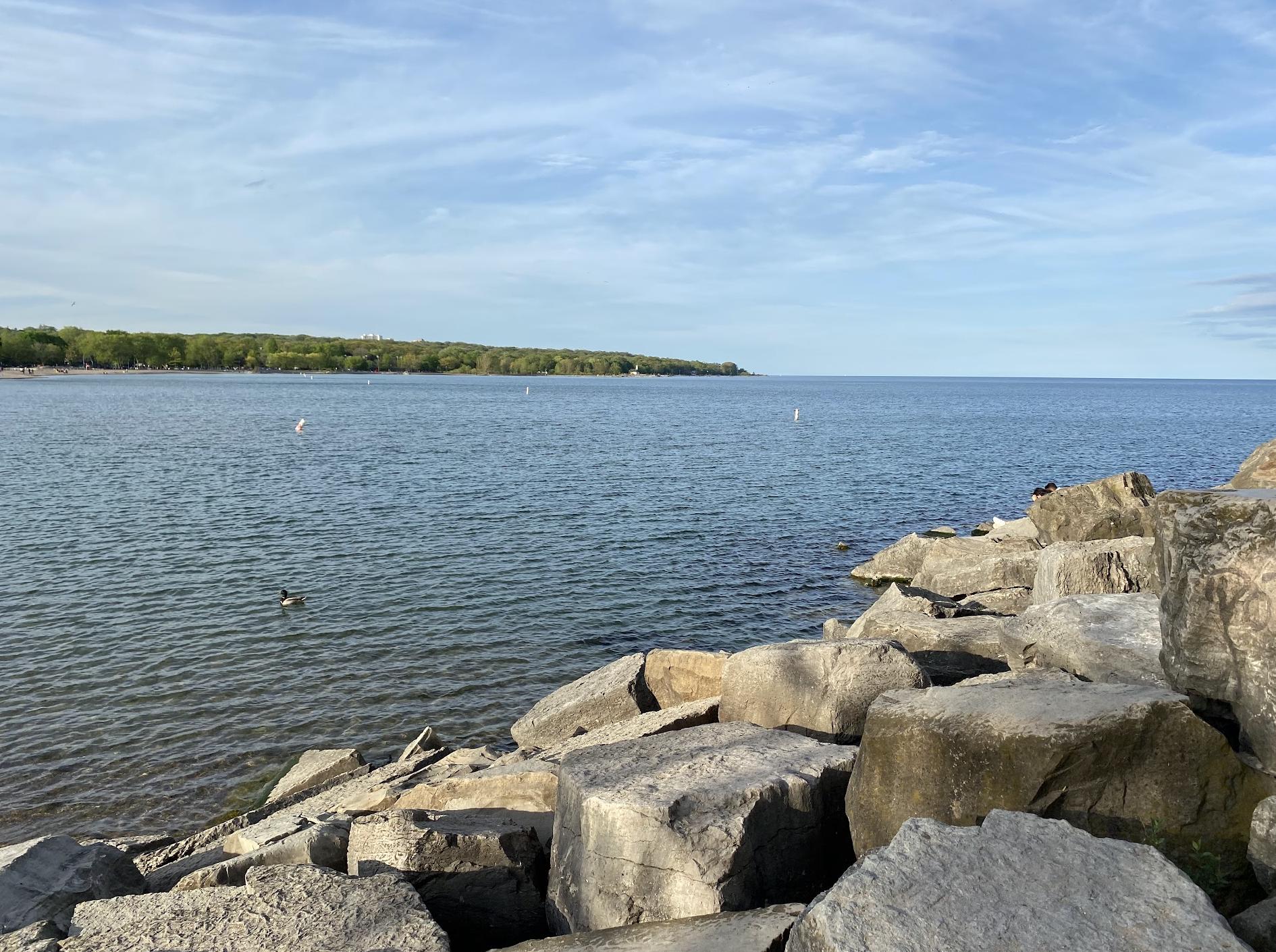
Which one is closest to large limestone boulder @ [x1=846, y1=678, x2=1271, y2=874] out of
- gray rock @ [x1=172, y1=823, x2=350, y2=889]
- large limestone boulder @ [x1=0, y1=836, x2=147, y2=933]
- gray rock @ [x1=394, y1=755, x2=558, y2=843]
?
gray rock @ [x1=394, y1=755, x2=558, y2=843]

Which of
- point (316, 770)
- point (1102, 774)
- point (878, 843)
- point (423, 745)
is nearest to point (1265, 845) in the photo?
point (1102, 774)

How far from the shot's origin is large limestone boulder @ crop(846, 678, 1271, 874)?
529cm

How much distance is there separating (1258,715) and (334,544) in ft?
78.9

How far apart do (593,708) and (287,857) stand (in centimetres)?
537

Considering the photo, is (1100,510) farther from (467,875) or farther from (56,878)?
(56,878)

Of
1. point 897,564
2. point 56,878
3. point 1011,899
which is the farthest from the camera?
point 897,564

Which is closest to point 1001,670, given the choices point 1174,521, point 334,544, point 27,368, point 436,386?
point 1174,521

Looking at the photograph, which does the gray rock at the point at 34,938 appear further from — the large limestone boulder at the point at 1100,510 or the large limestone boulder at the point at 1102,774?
the large limestone boulder at the point at 1100,510

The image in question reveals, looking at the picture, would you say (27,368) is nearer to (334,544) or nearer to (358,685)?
(334,544)

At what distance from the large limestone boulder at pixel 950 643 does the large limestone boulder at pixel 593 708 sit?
3053 millimetres

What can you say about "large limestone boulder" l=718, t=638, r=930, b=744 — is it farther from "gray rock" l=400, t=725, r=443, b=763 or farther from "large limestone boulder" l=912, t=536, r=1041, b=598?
"large limestone boulder" l=912, t=536, r=1041, b=598

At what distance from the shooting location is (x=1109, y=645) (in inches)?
295

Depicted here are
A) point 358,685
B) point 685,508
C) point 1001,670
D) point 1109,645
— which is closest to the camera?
point 1109,645

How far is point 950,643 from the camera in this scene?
11469mm
